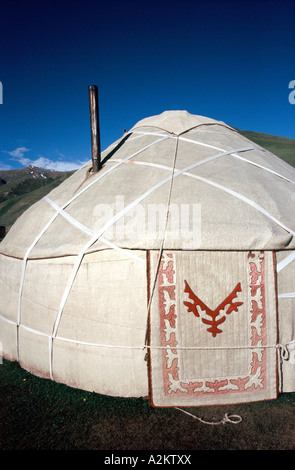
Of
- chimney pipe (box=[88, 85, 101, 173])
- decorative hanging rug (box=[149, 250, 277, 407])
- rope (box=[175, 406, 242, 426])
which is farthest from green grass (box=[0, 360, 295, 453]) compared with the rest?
chimney pipe (box=[88, 85, 101, 173])

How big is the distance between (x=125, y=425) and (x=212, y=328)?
1.07 metres

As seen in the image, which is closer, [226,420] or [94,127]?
[226,420]

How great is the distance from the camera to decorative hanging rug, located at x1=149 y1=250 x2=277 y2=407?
2.37 meters

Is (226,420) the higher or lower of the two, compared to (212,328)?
lower

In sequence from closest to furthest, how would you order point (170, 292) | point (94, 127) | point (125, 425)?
point (125, 425), point (170, 292), point (94, 127)

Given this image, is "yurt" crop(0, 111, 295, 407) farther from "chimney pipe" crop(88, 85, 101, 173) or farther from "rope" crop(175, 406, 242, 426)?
"chimney pipe" crop(88, 85, 101, 173)

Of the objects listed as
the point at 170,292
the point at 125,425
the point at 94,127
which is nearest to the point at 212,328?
the point at 170,292

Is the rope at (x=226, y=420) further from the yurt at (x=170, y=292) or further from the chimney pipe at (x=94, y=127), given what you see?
the chimney pipe at (x=94, y=127)

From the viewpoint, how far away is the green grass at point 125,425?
203 centimetres

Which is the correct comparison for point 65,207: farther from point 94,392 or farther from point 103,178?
point 94,392

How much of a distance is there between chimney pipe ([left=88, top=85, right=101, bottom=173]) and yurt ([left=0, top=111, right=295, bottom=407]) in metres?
0.72

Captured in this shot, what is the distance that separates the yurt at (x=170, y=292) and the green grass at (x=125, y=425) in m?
0.11

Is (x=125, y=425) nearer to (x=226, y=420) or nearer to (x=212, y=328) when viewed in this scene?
(x=226, y=420)

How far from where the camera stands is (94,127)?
334cm
